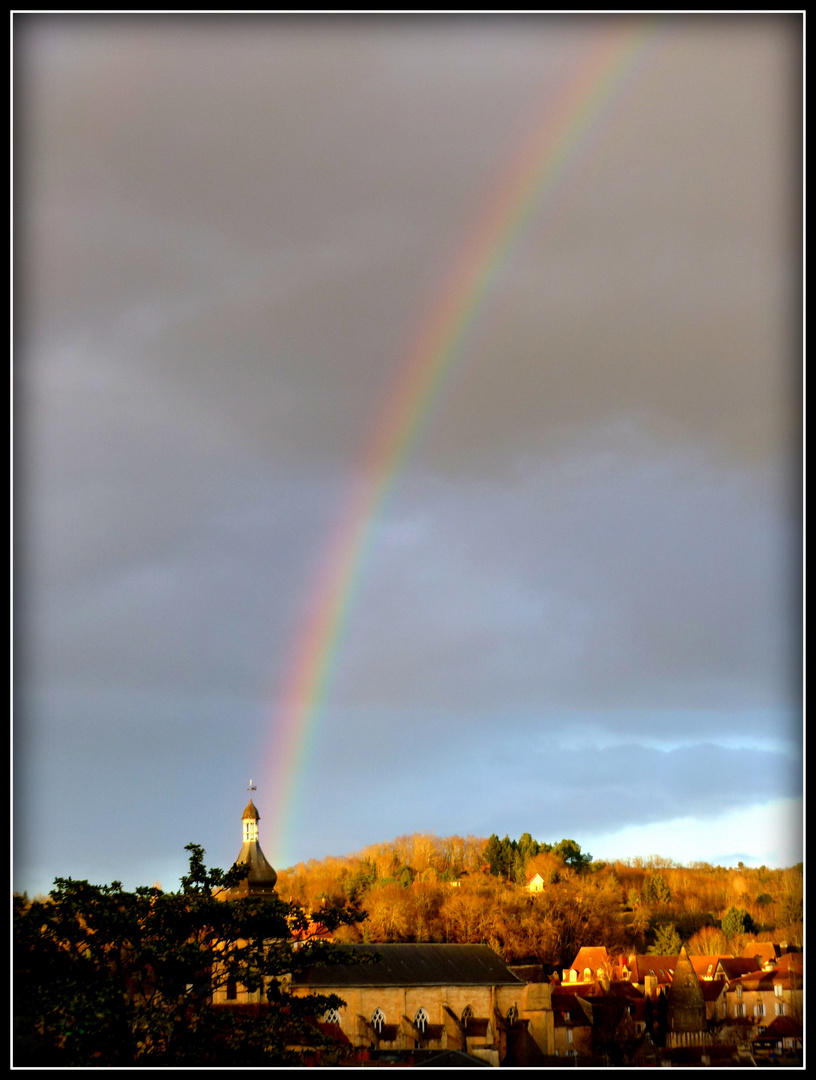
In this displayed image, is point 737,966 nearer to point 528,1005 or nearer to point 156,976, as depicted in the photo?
point 528,1005

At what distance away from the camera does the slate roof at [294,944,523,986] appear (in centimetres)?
7344

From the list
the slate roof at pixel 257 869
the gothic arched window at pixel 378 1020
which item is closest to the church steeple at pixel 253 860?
the slate roof at pixel 257 869

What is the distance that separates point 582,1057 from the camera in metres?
67.5

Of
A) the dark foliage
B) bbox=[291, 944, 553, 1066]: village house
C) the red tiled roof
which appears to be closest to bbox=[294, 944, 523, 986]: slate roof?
bbox=[291, 944, 553, 1066]: village house

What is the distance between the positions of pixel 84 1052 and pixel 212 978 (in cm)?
379

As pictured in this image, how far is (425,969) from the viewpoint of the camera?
76.2 meters

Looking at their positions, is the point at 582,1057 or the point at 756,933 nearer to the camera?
the point at 582,1057

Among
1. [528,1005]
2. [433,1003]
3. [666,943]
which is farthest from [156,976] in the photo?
[666,943]

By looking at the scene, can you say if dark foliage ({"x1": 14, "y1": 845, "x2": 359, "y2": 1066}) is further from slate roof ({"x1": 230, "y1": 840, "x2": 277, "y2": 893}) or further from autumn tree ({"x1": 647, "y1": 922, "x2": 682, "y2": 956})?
autumn tree ({"x1": 647, "y1": 922, "x2": 682, "y2": 956})
